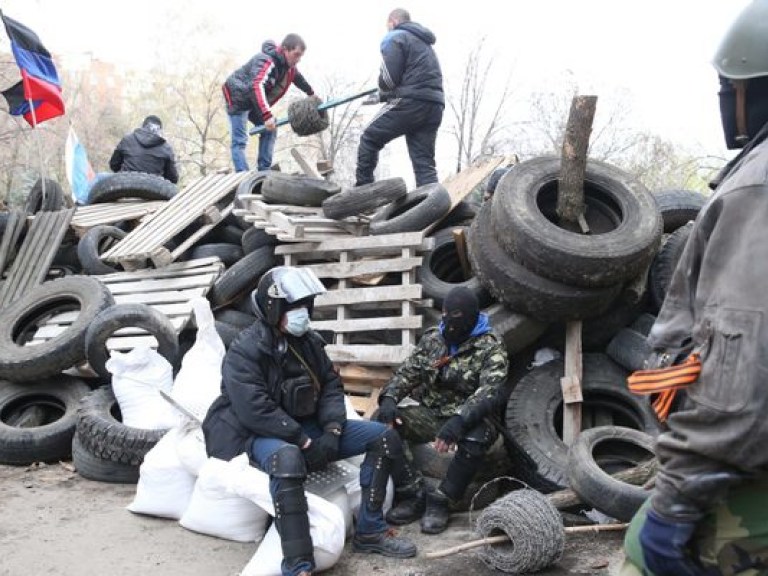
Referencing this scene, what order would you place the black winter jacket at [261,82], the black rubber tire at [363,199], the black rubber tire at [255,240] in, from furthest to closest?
1. the black winter jacket at [261,82]
2. the black rubber tire at [255,240]
3. the black rubber tire at [363,199]

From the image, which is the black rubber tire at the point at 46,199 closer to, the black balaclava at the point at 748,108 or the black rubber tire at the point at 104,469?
the black rubber tire at the point at 104,469

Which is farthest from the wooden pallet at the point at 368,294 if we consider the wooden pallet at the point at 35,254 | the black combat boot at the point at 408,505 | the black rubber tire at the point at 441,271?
the wooden pallet at the point at 35,254

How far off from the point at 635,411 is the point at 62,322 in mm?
5120

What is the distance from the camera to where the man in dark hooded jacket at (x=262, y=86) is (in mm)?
9188

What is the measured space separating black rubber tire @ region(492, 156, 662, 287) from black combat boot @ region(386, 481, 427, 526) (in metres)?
1.76

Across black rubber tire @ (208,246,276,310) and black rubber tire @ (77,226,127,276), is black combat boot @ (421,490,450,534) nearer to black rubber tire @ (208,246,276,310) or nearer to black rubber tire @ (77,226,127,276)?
black rubber tire @ (208,246,276,310)

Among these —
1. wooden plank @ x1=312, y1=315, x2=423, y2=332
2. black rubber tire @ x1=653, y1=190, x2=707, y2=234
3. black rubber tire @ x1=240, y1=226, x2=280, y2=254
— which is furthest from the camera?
black rubber tire @ x1=240, y1=226, x2=280, y2=254

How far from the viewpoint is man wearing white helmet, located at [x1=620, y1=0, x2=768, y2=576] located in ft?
4.97

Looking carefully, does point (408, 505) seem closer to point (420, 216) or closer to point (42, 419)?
point (420, 216)

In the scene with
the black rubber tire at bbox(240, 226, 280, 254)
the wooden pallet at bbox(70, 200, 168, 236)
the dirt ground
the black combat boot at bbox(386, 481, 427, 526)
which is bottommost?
the black combat boot at bbox(386, 481, 427, 526)

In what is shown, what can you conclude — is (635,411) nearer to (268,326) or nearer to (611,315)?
(611,315)

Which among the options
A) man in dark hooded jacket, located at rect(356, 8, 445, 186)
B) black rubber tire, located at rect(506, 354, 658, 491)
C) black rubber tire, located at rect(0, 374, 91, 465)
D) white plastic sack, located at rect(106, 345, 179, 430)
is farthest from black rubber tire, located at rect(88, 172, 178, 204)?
black rubber tire, located at rect(506, 354, 658, 491)

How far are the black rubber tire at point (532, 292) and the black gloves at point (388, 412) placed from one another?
1257mm

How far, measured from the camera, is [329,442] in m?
4.29
